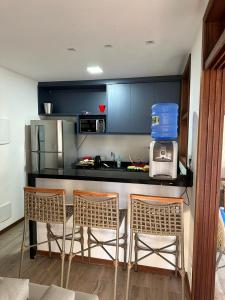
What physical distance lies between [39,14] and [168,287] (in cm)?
280

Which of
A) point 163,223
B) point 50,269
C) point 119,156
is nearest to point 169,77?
point 119,156

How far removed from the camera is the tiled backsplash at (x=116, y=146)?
425 cm

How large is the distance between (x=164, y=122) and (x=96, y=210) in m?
1.22

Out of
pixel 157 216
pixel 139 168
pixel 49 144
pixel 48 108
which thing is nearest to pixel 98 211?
pixel 157 216

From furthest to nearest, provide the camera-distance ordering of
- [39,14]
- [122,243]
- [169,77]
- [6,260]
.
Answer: [169,77] → [6,260] → [122,243] → [39,14]

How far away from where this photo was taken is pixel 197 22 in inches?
75.7

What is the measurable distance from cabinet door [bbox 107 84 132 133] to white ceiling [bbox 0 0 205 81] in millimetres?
623

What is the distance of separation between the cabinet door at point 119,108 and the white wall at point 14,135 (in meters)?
1.49

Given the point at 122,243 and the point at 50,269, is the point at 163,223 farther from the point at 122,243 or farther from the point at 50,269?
the point at 50,269

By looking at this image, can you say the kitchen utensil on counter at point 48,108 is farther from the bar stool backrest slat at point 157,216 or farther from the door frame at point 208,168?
the door frame at point 208,168

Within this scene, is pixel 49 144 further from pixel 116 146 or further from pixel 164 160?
pixel 164 160

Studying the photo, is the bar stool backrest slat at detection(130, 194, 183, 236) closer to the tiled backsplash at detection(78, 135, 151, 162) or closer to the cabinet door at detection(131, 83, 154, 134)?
the cabinet door at detection(131, 83, 154, 134)

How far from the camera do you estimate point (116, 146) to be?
4375 millimetres

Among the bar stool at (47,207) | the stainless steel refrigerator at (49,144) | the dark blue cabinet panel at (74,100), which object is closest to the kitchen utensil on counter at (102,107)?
the dark blue cabinet panel at (74,100)
